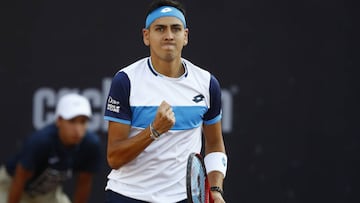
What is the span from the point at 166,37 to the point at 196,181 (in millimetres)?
671

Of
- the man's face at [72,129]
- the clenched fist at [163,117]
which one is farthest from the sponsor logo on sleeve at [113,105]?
the man's face at [72,129]

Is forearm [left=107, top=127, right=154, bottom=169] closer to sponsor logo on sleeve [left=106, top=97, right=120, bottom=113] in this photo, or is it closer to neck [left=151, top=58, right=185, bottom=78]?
sponsor logo on sleeve [left=106, top=97, right=120, bottom=113]

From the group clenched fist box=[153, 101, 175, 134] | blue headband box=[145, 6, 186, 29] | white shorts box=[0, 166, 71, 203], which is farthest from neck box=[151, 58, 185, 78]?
white shorts box=[0, 166, 71, 203]

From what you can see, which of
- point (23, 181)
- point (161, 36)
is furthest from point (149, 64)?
point (23, 181)

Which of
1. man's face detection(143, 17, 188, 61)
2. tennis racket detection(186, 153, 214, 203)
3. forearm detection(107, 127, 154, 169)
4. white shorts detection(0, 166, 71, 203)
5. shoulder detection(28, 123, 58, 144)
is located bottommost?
white shorts detection(0, 166, 71, 203)

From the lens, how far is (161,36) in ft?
16.3

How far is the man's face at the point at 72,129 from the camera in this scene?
6648mm

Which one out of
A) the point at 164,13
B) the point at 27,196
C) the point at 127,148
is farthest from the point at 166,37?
the point at 27,196

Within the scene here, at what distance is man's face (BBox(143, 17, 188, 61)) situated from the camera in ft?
Result: 16.3

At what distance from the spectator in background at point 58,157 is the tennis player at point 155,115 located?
1717mm

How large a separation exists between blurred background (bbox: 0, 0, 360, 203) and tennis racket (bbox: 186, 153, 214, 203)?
8.77ft

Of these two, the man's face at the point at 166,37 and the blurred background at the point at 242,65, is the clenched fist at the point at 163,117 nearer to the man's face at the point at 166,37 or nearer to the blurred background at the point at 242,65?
the man's face at the point at 166,37

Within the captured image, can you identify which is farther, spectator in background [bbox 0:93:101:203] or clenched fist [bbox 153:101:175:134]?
spectator in background [bbox 0:93:101:203]

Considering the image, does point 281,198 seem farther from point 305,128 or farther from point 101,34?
point 101,34
